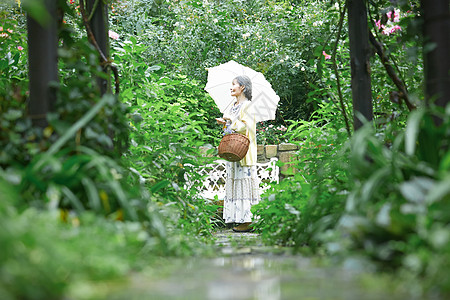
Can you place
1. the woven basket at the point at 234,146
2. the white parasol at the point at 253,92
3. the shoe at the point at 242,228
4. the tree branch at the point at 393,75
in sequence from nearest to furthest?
the tree branch at the point at 393,75
the woven basket at the point at 234,146
the shoe at the point at 242,228
the white parasol at the point at 253,92

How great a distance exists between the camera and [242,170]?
5.75 m

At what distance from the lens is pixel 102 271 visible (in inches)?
Answer: 43.3

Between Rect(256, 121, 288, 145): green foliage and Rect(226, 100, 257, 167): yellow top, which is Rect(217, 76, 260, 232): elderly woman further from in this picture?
Rect(256, 121, 288, 145): green foliage

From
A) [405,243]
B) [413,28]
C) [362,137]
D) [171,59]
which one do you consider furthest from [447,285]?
[171,59]

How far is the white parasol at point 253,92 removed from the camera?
6.24 metres


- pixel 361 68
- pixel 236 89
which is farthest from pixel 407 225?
pixel 236 89

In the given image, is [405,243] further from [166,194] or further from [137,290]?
[166,194]

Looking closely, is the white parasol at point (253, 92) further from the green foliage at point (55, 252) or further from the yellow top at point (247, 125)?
the green foliage at point (55, 252)

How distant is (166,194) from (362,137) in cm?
177

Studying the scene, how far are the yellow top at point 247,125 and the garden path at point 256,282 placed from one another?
4.02 meters

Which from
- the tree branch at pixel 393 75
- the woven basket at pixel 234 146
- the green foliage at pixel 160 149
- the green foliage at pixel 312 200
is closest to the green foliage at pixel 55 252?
the green foliage at pixel 312 200

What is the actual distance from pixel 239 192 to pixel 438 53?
13.4 ft

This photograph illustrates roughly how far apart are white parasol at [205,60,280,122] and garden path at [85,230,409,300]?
4734mm

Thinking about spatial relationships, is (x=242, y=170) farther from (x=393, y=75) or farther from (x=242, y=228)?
(x=393, y=75)
